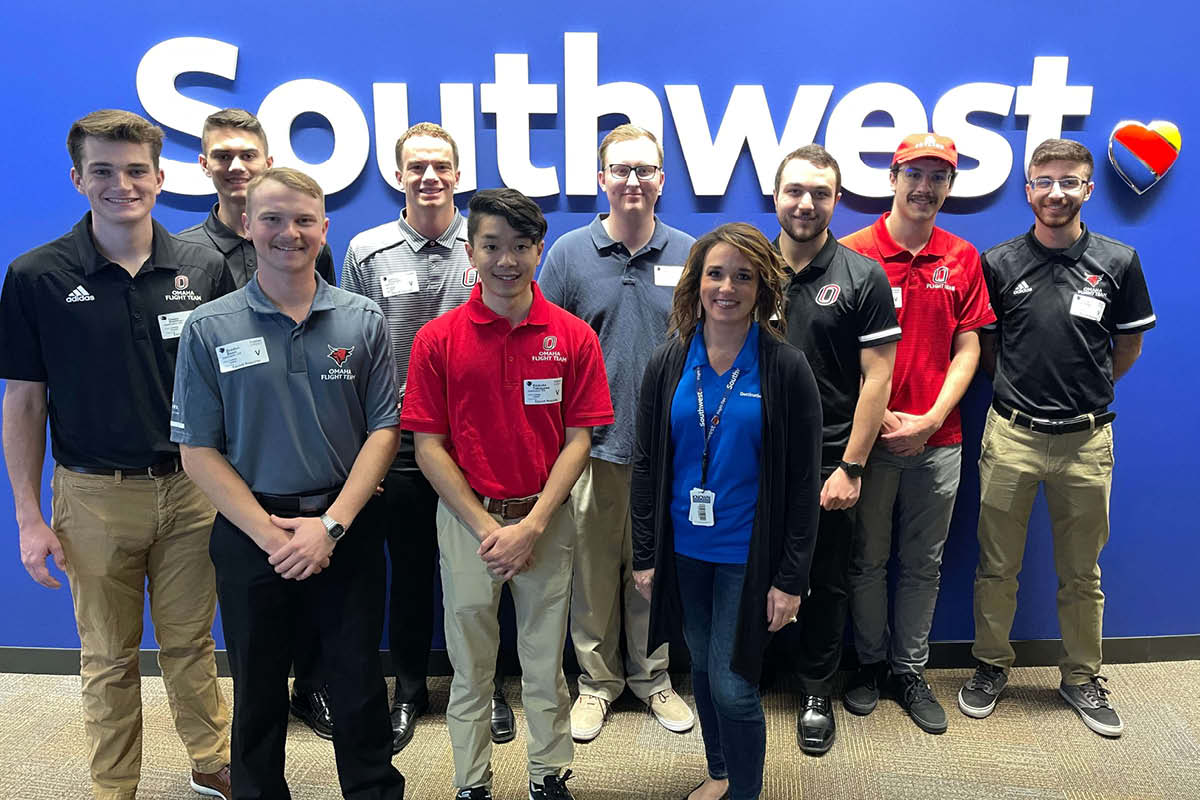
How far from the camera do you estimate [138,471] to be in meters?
2.28

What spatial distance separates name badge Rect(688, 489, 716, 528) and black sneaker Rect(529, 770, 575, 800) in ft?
3.16

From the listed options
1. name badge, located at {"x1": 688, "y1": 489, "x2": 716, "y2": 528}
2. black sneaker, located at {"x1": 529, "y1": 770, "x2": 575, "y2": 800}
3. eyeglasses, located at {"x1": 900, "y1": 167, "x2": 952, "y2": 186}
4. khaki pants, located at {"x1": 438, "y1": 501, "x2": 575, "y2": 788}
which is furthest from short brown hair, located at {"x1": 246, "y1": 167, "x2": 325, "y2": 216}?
eyeglasses, located at {"x1": 900, "y1": 167, "x2": 952, "y2": 186}

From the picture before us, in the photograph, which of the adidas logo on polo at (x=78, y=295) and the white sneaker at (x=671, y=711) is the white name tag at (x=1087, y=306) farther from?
the adidas logo on polo at (x=78, y=295)

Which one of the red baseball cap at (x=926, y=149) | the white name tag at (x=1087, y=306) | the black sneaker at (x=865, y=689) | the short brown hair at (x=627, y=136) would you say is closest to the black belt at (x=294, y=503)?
the short brown hair at (x=627, y=136)

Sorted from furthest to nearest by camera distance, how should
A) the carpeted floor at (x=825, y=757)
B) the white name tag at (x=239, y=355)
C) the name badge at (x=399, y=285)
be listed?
the name badge at (x=399, y=285) → the carpeted floor at (x=825, y=757) → the white name tag at (x=239, y=355)

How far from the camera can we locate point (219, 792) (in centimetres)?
256

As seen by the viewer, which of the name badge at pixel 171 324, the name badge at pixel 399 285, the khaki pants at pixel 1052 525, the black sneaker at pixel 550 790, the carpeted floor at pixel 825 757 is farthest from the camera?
the khaki pants at pixel 1052 525

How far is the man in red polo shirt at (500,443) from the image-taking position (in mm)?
2162

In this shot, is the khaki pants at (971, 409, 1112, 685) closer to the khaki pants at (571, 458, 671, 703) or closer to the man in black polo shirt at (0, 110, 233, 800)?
the khaki pants at (571, 458, 671, 703)

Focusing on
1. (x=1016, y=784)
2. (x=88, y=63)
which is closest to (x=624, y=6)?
(x=88, y=63)

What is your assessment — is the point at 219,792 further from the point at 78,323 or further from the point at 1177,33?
the point at 1177,33

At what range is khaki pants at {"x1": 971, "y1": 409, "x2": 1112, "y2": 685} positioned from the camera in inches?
114

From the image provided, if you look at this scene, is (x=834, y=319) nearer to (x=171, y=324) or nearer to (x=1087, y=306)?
(x=1087, y=306)

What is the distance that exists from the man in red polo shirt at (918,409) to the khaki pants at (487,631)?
1.27 meters
